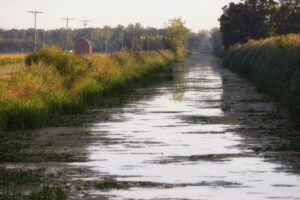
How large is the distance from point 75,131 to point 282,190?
34.1 feet

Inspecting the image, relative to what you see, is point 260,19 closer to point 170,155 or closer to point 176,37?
point 176,37

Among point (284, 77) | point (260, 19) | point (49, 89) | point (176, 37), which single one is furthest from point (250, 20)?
point (49, 89)

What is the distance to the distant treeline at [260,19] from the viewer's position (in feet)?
366

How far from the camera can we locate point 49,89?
2839 centimetres

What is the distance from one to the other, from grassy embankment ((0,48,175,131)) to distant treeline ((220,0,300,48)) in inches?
2879

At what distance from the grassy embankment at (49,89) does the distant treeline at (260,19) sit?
240 ft

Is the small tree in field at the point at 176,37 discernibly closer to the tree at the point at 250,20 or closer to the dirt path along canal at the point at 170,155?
the tree at the point at 250,20

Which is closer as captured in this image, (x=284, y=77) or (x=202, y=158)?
(x=202, y=158)

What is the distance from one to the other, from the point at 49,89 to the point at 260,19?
8616cm

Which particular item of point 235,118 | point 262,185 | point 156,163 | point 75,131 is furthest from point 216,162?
point 235,118

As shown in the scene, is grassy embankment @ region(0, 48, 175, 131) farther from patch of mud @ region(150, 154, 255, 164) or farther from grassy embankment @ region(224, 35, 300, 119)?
grassy embankment @ region(224, 35, 300, 119)

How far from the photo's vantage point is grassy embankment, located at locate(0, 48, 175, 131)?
2273 centimetres

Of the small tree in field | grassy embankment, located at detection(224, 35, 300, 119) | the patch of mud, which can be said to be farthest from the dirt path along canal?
the small tree in field

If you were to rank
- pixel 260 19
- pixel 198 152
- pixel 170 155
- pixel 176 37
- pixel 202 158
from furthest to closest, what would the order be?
pixel 176 37
pixel 260 19
pixel 198 152
pixel 170 155
pixel 202 158
